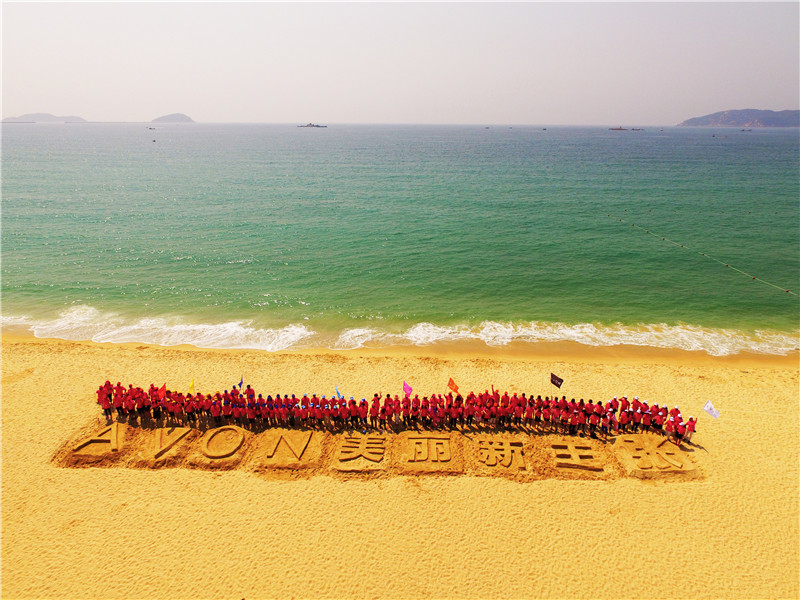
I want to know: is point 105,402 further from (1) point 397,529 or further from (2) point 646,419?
(2) point 646,419

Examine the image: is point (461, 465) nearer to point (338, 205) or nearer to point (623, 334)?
point (623, 334)

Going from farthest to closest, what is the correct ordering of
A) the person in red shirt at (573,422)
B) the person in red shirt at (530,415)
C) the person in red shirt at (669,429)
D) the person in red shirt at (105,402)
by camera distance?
the person in red shirt at (105,402), the person in red shirt at (530,415), the person in red shirt at (669,429), the person in red shirt at (573,422)

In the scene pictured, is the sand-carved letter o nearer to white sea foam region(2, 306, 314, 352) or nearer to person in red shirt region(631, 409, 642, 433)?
white sea foam region(2, 306, 314, 352)

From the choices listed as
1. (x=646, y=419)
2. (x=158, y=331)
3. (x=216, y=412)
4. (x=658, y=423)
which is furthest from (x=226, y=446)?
(x=658, y=423)

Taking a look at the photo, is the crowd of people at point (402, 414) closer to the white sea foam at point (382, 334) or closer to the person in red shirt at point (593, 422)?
the person in red shirt at point (593, 422)

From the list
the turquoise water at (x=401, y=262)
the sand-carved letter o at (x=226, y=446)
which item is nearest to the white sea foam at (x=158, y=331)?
the turquoise water at (x=401, y=262)

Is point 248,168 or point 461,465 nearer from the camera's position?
point 461,465

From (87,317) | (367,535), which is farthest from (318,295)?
(367,535)
